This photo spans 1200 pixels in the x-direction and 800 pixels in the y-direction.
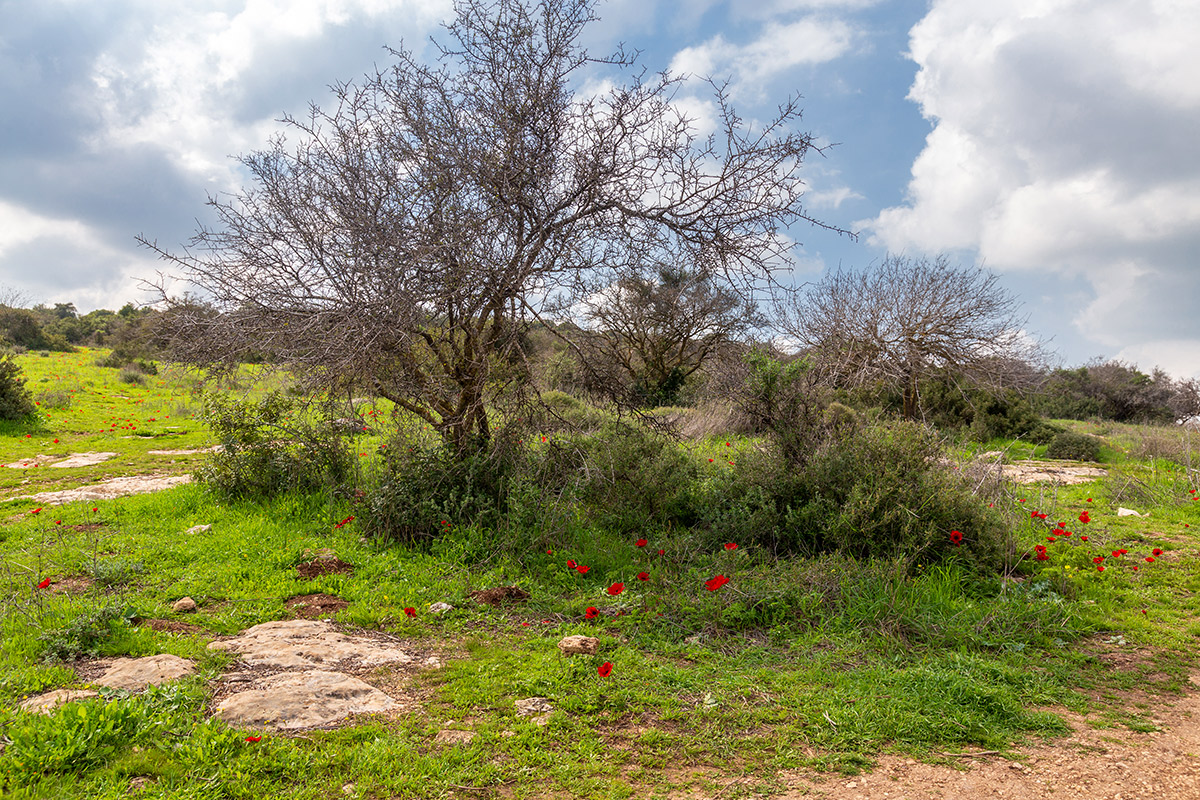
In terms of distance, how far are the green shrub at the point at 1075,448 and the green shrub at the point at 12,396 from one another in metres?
23.3

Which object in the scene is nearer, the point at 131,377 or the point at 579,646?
the point at 579,646

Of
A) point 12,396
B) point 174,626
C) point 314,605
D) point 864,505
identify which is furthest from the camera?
point 12,396

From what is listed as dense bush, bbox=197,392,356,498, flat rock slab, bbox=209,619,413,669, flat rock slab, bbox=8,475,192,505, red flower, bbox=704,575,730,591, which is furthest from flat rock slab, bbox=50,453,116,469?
red flower, bbox=704,575,730,591

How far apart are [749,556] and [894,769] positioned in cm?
293

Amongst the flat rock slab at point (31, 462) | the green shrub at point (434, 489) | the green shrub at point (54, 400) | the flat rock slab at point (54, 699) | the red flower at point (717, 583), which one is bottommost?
the flat rock slab at point (54, 699)

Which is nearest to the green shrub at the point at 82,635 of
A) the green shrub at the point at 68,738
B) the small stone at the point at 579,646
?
the green shrub at the point at 68,738

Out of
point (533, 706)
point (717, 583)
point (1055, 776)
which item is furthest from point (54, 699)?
point (1055, 776)

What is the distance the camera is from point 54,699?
10.4ft

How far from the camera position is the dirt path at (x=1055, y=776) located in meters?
2.90

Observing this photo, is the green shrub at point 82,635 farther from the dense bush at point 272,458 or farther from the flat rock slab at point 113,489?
the flat rock slab at point 113,489

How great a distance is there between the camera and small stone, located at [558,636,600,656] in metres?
4.19

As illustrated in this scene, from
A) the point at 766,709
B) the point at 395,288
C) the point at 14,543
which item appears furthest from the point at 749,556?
the point at 14,543

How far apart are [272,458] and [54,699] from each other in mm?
4649

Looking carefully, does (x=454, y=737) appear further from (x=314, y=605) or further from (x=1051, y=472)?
(x=1051, y=472)
